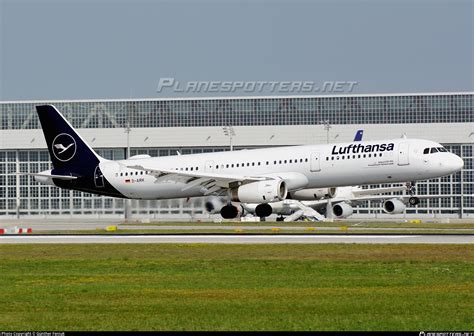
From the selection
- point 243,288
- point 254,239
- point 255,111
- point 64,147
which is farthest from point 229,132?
point 243,288

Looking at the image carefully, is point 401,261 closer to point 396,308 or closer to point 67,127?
point 396,308

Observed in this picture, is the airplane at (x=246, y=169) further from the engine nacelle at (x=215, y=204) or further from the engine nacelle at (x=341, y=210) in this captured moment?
the engine nacelle at (x=341, y=210)

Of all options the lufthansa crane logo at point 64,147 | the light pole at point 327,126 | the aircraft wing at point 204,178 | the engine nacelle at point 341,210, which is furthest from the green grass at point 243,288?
the light pole at point 327,126

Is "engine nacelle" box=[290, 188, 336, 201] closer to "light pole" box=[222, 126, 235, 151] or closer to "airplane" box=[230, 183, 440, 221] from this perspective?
"airplane" box=[230, 183, 440, 221]

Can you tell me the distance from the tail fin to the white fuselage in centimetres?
337

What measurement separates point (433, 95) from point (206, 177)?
57832mm

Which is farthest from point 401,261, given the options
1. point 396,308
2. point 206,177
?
point 206,177

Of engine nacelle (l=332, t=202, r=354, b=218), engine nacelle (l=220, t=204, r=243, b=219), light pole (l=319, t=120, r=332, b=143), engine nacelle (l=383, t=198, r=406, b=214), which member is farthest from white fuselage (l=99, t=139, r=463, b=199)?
light pole (l=319, t=120, r=332, b=143)

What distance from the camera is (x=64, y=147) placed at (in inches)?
2995

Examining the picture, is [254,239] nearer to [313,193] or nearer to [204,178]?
[204,178]

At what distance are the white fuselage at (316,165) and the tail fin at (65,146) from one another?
337 centimetres

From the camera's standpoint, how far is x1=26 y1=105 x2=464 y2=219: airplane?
207 ft

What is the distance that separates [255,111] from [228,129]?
5412 millimetres

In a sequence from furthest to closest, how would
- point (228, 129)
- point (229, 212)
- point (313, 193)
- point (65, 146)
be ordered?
point (228, 129), point (65, 146), point (313, 193), point (229, 212)
